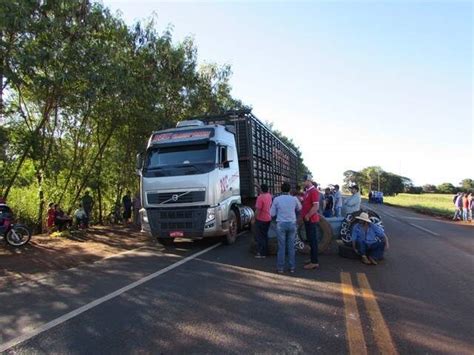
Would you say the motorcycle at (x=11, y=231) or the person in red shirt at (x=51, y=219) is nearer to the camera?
the motorcycle at (x=11, y=231)

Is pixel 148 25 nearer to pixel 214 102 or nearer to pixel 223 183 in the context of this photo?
pixel 214 102

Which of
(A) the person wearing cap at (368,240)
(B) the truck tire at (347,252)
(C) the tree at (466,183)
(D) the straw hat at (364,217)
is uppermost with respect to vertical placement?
(C) the tree at (466,183)

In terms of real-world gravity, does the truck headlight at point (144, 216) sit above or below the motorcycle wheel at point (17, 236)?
above

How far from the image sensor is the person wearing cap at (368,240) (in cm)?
940

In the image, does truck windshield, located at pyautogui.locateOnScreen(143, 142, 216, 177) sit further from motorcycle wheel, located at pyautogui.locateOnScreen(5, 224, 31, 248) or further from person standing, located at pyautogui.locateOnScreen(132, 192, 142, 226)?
person standing, located at pyautogui.locateOnScreen(132, 192, 142, 226)

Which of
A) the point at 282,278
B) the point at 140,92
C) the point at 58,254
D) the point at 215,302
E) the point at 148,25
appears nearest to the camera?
the point at 215,302

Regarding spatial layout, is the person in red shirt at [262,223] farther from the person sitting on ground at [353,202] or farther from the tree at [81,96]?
the tree at [81,96]

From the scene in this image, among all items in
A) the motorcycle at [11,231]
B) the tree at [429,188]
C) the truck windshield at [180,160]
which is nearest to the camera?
the truck windshield at [180,160]

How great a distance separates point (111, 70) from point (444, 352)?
1193cm

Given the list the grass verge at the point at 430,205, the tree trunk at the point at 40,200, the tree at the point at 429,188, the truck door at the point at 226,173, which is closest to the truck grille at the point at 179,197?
the truck door at the point at 226,173

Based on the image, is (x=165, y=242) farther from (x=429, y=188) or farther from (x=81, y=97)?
(x=429, y=188)

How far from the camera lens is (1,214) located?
41.8 feet

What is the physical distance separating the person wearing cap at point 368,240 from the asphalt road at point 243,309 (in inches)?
10.1

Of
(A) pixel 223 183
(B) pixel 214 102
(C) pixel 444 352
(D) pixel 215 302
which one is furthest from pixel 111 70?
(B) pixel 214 102
